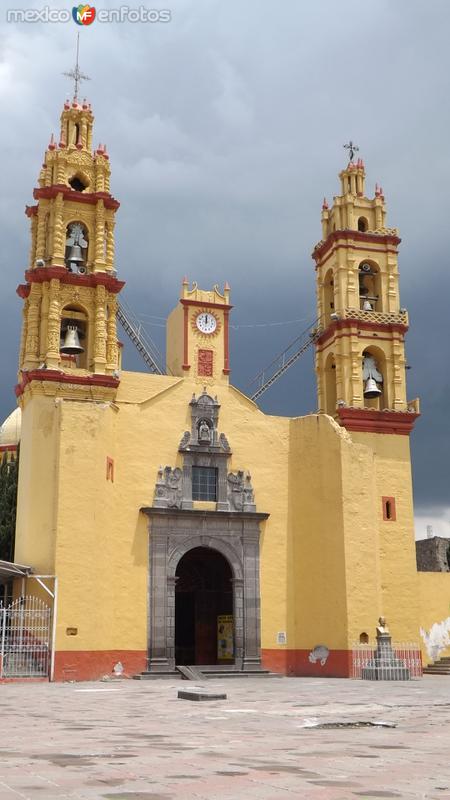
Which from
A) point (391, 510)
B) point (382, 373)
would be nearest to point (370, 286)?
point (382, 373)

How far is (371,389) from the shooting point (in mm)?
30422

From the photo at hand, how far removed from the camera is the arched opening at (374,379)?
1206 inches

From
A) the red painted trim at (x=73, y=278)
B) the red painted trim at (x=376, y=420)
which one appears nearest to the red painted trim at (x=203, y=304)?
the red painted trim at (x=73, y=278)

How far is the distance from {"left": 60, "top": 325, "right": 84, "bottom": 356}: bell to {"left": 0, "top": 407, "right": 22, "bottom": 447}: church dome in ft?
40.7

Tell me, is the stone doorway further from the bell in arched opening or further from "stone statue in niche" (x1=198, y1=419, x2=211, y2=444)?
the bell in arched opening

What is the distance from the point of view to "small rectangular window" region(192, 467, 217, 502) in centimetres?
2730

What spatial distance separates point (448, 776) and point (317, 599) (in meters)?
20.1

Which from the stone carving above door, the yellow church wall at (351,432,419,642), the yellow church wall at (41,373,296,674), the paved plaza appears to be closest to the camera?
the paved plaza

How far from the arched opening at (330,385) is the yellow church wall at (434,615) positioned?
6.88 metres

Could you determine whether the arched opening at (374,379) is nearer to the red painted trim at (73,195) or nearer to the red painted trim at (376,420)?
the red painted trim at (376,420)

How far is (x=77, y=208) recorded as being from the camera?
95.0 feet

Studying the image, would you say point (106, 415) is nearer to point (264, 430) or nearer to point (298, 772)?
point (264, 430)

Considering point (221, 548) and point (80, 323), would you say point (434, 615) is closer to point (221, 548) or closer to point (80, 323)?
point (221, 548)

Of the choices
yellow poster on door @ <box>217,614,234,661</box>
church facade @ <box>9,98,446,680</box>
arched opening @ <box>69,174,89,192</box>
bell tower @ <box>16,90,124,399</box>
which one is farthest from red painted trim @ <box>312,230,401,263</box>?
yellow poster on door @ <box>217,614,234,661</box>
